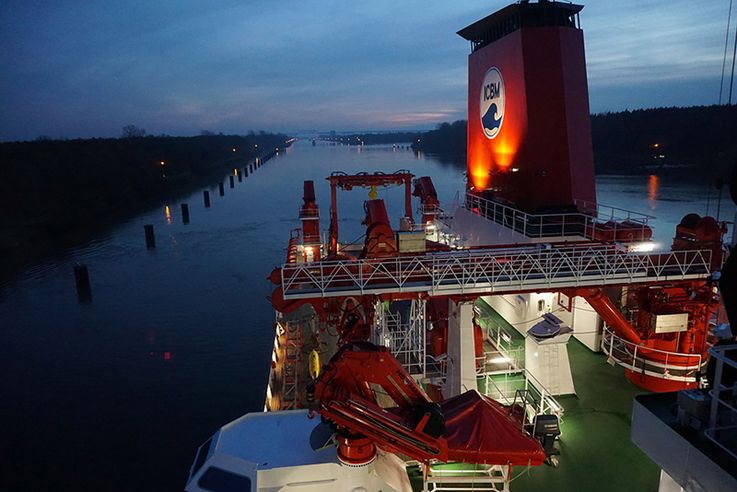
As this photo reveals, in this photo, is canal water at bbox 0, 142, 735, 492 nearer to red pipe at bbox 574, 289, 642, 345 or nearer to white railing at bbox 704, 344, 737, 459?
red pipe at bbox 574, 289, 642, 345

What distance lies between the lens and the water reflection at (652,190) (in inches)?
2234

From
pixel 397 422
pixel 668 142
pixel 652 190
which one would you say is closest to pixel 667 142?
pixel 668 142

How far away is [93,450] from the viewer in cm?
1622

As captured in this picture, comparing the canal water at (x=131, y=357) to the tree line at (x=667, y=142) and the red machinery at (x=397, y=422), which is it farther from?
the tree line at (x=667, y=142)

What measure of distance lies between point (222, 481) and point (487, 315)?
11.8 m

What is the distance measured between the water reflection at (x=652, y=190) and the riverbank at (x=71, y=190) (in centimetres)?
5934

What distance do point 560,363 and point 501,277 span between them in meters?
2.90

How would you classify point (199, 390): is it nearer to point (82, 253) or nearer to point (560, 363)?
point (560, 363)

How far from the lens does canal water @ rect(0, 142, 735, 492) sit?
15.9m

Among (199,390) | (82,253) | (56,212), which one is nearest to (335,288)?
(199,390)

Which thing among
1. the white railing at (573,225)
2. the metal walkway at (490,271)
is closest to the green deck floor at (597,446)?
the metal walkway at (490,271)

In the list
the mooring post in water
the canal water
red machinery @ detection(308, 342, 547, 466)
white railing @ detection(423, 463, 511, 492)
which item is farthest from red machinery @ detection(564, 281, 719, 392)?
the mooring post in water

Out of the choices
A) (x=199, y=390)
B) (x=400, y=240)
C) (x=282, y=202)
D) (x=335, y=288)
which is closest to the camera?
(x=335, y=288)

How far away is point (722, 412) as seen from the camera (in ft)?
17.3
